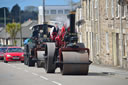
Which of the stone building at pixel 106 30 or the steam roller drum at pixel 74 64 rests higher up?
the stone building at pixel 106 30

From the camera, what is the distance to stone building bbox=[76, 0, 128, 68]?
34875mm

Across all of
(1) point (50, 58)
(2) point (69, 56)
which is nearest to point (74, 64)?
(2) point (69, 56)

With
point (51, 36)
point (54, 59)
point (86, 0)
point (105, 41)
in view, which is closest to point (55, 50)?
point (54, 59)

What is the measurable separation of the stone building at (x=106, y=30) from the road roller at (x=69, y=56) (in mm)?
8113

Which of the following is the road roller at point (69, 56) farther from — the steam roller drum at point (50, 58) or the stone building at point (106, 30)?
the stone building at point (106, 30)

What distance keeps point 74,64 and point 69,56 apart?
52 centimetres

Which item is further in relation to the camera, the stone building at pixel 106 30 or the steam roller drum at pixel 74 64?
the stone building at pixel 106 30

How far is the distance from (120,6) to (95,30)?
30.1 feet

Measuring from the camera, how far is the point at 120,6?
3512 centimetres

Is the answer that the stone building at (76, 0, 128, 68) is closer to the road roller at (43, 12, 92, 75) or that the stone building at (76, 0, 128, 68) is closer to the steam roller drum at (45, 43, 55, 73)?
the road roller at (43, 12, 92, 75)

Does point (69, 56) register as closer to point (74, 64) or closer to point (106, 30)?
point (74, 64)

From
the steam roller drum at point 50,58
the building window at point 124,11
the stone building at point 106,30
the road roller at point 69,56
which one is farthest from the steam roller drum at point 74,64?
the building window at point 124,11

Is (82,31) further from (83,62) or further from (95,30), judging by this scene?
(83,62)

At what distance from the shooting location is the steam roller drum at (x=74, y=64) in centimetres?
2502
